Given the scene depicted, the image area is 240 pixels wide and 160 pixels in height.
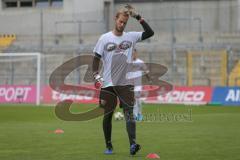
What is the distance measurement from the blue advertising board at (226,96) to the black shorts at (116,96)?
21131mm

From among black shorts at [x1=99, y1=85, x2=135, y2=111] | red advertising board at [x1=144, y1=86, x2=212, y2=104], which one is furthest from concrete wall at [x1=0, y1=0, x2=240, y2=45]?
black shorts at [x1=99, y1=85, x2=135, y2=111]

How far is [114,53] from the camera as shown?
450 inches

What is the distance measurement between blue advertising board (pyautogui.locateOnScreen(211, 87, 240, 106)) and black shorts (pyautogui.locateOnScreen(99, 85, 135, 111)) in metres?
21.1

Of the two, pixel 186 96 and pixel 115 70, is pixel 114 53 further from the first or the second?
pixel 186 96

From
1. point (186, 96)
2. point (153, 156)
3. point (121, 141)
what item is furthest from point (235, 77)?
point (153, 156)

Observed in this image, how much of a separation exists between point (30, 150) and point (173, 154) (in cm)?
263

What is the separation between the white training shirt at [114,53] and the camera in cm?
1137

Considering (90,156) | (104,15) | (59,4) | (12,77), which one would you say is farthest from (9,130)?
(59,4)

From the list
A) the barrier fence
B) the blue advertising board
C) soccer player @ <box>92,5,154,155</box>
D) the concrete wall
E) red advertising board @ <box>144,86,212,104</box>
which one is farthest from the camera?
the concrete wall

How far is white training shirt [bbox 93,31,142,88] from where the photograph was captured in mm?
11367

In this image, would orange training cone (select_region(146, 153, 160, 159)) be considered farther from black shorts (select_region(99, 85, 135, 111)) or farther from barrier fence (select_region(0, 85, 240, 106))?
barrier fence (select_region(0, 85, 240, 106))

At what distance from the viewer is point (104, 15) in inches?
1663

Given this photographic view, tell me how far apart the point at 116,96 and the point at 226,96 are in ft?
71.2

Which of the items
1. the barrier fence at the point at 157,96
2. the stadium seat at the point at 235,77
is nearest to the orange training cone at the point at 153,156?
the barrier fence at the point at 157,96
